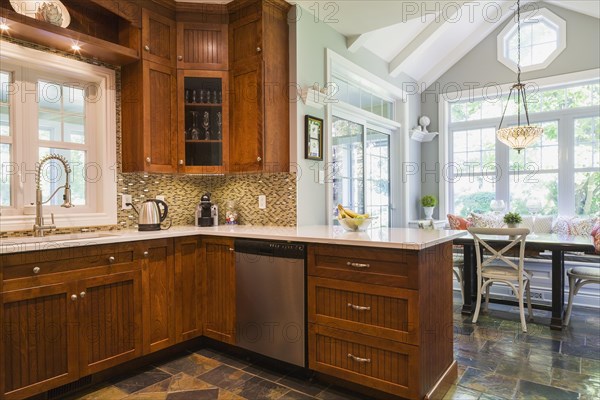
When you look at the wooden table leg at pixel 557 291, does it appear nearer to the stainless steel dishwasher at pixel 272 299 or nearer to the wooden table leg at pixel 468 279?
the wooden table leg at pixel 468 279

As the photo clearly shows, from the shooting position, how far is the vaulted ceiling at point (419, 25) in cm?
313

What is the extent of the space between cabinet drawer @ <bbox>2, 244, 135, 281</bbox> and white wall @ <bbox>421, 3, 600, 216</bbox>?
4705mm

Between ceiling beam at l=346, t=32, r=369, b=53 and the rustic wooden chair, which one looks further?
ceiling beam at l=346, t=32, r=369, b=53

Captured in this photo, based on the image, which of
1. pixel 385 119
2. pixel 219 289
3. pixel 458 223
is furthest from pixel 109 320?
pixel 458 223

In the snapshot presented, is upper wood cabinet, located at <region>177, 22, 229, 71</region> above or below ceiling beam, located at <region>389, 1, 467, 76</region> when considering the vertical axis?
below

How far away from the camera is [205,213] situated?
3326 millimetres

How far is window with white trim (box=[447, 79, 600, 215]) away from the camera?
468cm

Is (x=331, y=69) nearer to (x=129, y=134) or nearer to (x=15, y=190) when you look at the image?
(x=129, y=134)

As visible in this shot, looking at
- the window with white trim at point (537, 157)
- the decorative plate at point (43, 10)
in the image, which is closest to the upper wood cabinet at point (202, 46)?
the decorative plate at point (43, 10)

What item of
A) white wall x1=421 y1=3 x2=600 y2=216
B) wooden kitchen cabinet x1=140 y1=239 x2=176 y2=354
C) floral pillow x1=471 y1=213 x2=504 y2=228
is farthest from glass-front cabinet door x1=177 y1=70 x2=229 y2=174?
white wall x1=421 y1=3 x2=600 y2=216

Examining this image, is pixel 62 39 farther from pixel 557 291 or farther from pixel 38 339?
pixel 557 291

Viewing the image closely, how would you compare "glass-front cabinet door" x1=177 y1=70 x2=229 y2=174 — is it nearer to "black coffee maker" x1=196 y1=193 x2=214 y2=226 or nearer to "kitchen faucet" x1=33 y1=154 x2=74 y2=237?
"black coffee maker" x1=196 y1=193 x2=214 y2=226

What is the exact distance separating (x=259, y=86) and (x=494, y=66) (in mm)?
3879

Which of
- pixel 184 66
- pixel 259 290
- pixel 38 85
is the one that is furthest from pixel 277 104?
pixel 38 85
